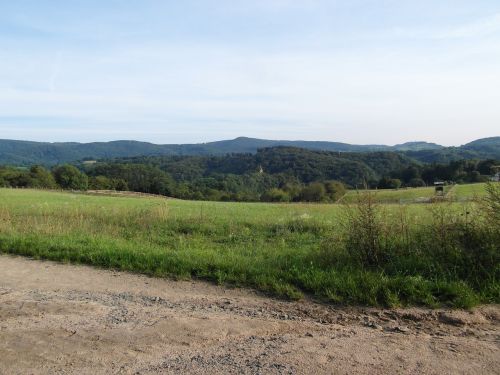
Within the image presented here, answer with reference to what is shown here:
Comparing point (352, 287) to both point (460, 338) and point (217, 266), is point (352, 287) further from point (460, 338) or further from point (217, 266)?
point (217, 266)

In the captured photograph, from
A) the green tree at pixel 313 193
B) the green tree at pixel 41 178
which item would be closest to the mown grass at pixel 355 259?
the green tree at pixel 313 193

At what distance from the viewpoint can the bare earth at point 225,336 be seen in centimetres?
433

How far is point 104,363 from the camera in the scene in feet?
14.5

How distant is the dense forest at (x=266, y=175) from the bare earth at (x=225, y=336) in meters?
3.94

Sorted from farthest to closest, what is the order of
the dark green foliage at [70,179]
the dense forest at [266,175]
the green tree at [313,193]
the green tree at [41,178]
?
the dark green foliage at [70,179] → the green tree at [41,178] → the dense forest at [266,175] → the green tree at [313,193]

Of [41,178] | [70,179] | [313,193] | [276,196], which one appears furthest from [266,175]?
[41,178]

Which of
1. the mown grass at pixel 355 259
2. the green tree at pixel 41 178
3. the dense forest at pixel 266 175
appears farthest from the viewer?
the green tree at pixel 41 178

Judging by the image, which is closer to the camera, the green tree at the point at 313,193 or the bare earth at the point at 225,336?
the bare earth at the point at 225,336

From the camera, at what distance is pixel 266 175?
156 meters

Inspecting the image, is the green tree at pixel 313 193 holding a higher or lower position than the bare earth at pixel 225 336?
lower

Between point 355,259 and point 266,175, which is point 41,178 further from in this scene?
point 355,259

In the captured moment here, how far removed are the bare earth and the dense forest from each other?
12.9 feet

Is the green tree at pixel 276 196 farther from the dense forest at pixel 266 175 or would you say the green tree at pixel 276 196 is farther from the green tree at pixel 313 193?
the green tree at pixel 313 193

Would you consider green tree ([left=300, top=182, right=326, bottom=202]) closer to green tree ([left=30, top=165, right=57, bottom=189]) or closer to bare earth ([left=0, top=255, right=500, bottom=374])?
green tree ([left=30, top=165, right=57, bottom=189])
